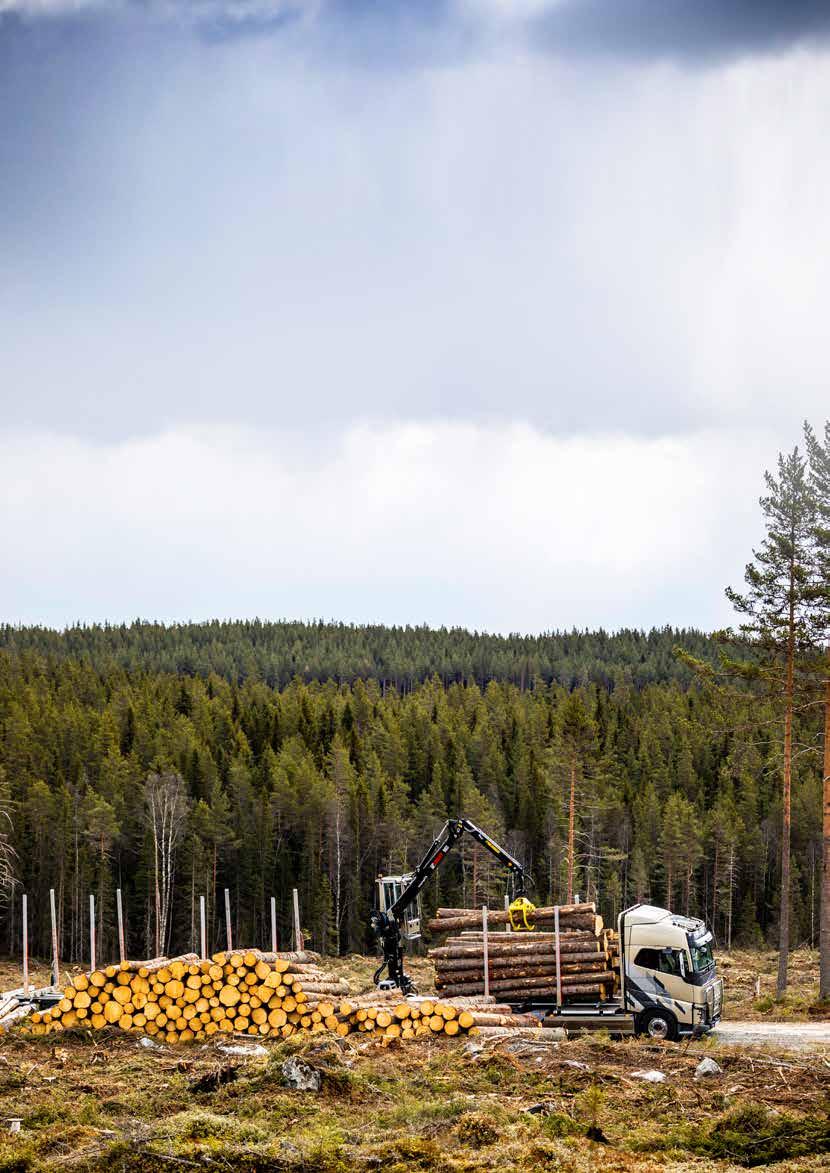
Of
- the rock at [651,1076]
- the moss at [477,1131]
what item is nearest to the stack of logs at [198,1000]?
the rock at [651,1076]

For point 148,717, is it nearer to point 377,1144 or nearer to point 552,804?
point 552,804

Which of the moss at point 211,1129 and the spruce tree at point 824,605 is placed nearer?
the moss at point 211,1129

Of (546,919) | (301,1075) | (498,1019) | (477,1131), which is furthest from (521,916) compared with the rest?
(477,1131)

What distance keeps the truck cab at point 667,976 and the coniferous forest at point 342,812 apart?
22973mm

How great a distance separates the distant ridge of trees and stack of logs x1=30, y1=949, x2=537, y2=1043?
128m

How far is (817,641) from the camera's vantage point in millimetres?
33188

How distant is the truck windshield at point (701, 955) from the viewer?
25.7m

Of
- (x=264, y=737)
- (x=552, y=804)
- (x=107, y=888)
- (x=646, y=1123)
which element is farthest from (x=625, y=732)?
(x=646, y=1123)

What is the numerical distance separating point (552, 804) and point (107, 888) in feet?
100

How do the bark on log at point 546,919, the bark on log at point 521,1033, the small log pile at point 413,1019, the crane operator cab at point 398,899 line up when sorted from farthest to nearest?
the crane operator cab at point 398,899 → the bark on log at point 546,919 → the small log pile at point 413,1019 → the bark on log at point 521,1033

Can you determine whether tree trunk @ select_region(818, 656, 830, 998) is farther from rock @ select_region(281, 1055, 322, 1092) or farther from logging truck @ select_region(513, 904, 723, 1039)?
rock @ select_region(281, 1055, 322, 1092)

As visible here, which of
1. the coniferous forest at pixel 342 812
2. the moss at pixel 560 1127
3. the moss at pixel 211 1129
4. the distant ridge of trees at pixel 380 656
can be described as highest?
the distant ridge of trees at pixel 380 656

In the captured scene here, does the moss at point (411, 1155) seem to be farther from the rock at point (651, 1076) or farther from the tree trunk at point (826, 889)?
the tree trunk at point (826, 889)

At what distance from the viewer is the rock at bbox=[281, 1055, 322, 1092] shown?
742 inches
